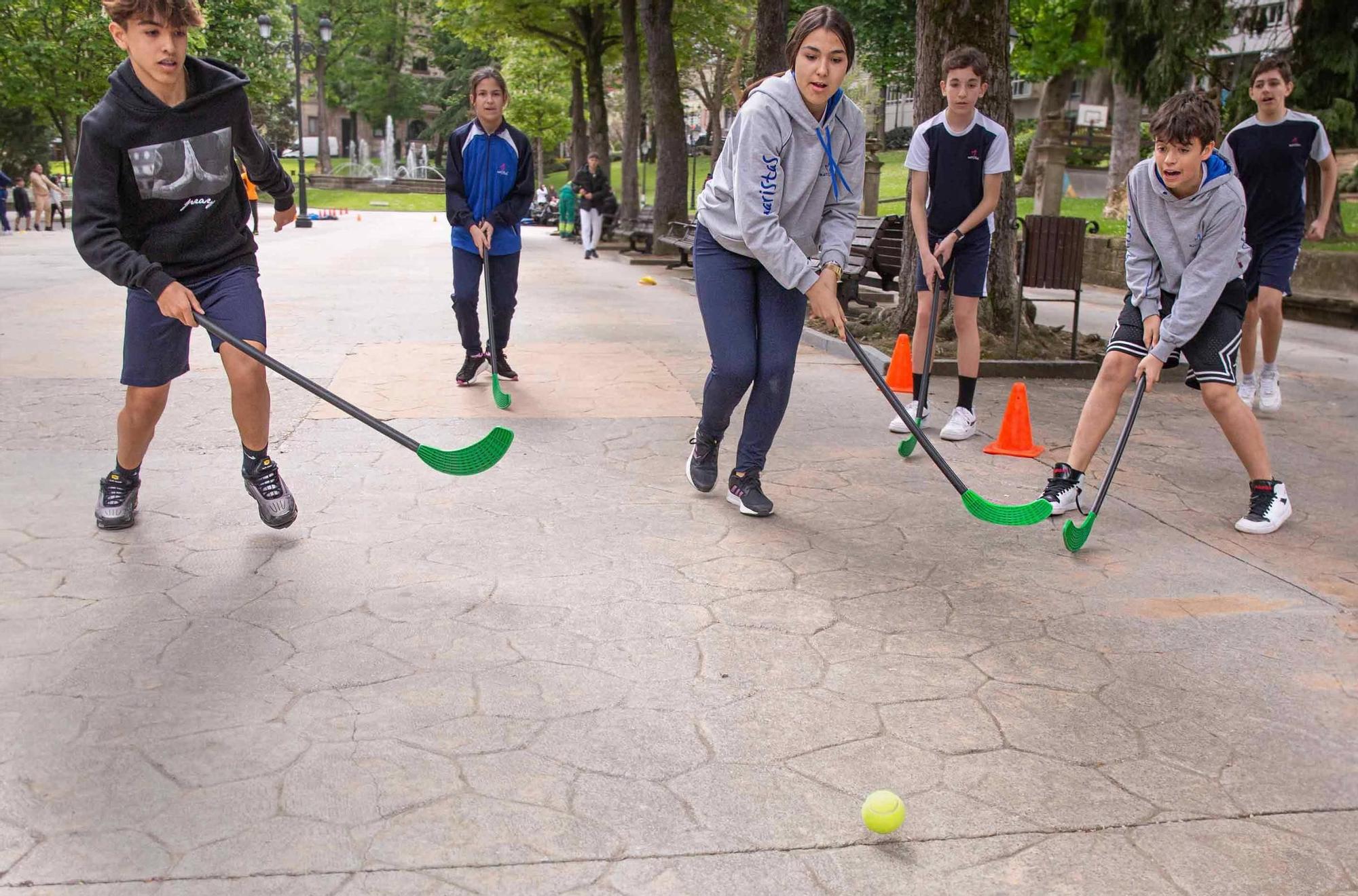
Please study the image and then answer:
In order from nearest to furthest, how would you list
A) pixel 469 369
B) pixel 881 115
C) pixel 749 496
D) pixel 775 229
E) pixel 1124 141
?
pixel 775 229 < pixel 749 496 < pixel 469 369 < pixel 1124 141 < pixel 881 115

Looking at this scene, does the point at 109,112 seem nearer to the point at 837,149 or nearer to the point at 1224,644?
the point at 837,149

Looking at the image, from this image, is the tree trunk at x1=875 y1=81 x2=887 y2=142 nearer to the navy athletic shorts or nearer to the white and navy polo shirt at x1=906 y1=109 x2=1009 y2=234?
the white and navy polo shirt at x1=906 y1=109 x2=1009 y2=234

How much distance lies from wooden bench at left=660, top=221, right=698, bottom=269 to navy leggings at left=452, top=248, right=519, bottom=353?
9901 mm

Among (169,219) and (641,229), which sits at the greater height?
(169,219)

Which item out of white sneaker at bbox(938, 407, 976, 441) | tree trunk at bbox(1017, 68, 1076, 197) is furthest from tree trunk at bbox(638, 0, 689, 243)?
white sneaker at bbox(938, 407, 976, 441)

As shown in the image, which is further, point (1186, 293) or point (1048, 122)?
point (1048, 122)

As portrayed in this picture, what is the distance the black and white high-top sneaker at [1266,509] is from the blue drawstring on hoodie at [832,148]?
2.12m

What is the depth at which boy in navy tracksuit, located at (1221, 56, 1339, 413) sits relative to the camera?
670 centimetres

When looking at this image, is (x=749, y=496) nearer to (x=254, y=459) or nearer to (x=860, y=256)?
(x=254, y=459)

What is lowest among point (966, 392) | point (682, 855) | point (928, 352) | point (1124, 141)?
point (682, 855)

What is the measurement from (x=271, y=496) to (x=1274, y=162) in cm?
563

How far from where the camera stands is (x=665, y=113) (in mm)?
Result: 19938

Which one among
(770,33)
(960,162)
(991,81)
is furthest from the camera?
(770,33)

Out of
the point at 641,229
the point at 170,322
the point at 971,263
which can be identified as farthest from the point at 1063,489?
the point at 641,229
